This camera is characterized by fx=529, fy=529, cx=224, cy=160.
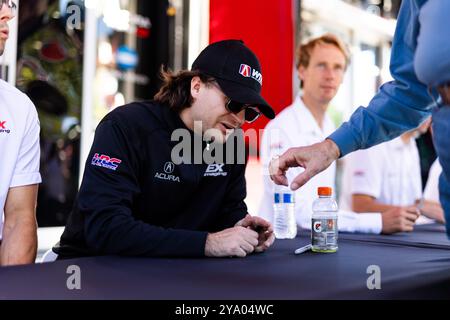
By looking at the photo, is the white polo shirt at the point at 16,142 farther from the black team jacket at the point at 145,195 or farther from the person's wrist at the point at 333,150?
the person's wrist at the point at 333,150

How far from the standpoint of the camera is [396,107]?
57.5 inches

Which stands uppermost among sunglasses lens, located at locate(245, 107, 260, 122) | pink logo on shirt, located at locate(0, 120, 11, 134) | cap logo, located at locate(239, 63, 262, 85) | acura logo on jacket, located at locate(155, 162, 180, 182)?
cap logo, located at locate(239, 63, 262, 85)

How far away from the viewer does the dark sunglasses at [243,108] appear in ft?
5.55

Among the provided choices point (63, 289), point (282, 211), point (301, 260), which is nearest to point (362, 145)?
point (301, 260)

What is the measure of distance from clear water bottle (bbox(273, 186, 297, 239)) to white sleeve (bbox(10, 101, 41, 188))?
2.94 feet

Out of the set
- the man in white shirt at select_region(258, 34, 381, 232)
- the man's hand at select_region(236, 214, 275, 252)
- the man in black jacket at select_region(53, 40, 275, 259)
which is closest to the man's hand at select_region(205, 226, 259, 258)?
the man in black jacket at select_region(53, 40, 275, 259)

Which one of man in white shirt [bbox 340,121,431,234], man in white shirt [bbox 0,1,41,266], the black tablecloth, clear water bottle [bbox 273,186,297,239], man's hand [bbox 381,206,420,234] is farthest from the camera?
man in white shirt [bbox 340,121,431,234]

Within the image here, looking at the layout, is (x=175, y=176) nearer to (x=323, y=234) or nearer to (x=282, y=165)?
(x=282, y=165)

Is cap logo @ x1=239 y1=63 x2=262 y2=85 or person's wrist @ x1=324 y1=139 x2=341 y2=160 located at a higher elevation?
cap logo @ x1=239 y1=63 x2=262 y2=85

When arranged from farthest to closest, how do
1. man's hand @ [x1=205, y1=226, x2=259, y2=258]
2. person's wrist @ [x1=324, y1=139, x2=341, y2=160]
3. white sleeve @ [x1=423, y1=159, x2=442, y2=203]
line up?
white sleeve @ [x1=423, y1=159, x2=442, y2=203]
person's wrist @ [x1=324, y1=139, x2=341, y2=160]
man's hand @ [x1=205, y1=226, x2=259, y2=258]

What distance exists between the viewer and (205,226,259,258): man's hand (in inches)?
54.5

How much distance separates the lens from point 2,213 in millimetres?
1674

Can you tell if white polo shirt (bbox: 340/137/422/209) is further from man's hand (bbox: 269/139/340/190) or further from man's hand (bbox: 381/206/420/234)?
man's hand (bbox: 269/139/340/190)

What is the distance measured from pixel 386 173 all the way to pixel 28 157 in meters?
2.03
